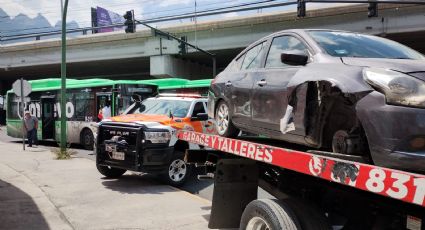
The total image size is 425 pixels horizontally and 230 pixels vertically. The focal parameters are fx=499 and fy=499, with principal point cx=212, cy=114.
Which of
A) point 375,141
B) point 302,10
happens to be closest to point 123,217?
point 375,141

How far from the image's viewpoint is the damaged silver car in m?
3.26

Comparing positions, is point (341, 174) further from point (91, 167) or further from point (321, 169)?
point (91, 167)

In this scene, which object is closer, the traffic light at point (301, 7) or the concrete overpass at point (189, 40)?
the traffic light at point (301, 7)

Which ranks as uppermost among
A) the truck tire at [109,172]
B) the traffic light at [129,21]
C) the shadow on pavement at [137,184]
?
the traffic light at [129,21]

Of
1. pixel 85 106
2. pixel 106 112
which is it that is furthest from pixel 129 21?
pixel 106 112

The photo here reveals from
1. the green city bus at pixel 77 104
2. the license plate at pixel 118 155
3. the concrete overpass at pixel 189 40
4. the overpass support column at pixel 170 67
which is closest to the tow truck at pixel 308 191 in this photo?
the license plate at pixel 118 155

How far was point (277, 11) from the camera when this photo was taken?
32781mm

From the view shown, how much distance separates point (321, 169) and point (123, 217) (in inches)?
186

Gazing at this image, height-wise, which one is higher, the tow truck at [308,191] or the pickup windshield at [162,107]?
the pickup windshield at [162,107]

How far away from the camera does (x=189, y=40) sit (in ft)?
123

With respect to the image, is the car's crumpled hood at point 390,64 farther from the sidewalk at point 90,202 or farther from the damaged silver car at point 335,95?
the sidewalk at point 90,202

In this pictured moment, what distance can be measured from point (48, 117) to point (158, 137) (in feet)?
48.8

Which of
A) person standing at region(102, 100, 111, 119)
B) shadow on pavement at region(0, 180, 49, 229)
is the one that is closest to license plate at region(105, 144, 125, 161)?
shadow on pavement at region(0, 180, 49, 229)

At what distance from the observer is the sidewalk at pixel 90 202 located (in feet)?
23.7
